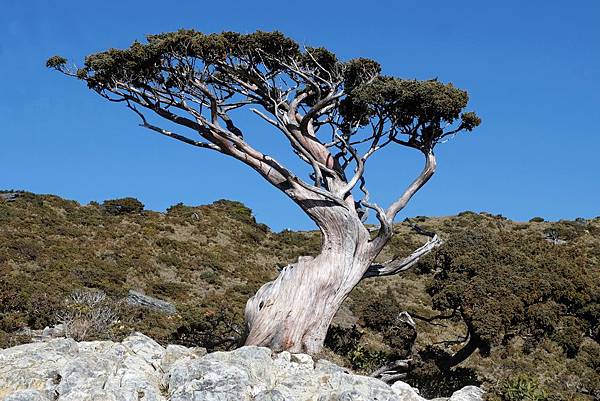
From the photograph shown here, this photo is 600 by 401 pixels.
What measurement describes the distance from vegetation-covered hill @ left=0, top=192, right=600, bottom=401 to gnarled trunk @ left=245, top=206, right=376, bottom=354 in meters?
3.28

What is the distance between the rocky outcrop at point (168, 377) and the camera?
1320 cm

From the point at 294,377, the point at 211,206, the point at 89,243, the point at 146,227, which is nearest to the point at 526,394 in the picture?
the point at 294,377

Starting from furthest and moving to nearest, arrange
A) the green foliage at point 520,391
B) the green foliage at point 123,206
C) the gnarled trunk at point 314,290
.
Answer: the green foliage at point 123,206, the gnarled trunk at point 314,290, the green foliage at point 520,391

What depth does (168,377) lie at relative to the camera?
1394 cm

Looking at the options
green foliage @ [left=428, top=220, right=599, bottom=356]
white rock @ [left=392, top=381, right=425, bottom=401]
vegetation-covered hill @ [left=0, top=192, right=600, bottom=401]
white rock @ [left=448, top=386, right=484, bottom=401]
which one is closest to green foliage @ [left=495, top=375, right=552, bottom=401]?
vegetation-covered hill @ [left=0, top=192, right=600, bottom=401]

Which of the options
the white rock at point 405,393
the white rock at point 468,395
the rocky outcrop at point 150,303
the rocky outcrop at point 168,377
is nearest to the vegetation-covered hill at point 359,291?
the rocky outcrop at point 150,303

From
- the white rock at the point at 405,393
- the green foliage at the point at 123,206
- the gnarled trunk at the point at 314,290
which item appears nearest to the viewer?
the white rock at the point at 405,393

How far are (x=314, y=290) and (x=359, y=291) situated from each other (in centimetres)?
2509

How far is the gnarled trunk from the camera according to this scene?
17.3 metres

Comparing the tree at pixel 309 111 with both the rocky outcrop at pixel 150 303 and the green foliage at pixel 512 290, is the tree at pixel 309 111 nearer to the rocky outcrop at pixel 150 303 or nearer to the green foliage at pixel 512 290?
the green foliage at pixel 512 290

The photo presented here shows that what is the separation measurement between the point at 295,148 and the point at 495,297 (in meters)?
9.26

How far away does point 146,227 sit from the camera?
5125 cm

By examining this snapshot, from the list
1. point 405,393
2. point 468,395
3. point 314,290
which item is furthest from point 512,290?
point 405,393

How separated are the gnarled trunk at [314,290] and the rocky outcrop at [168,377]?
73.5 inches
